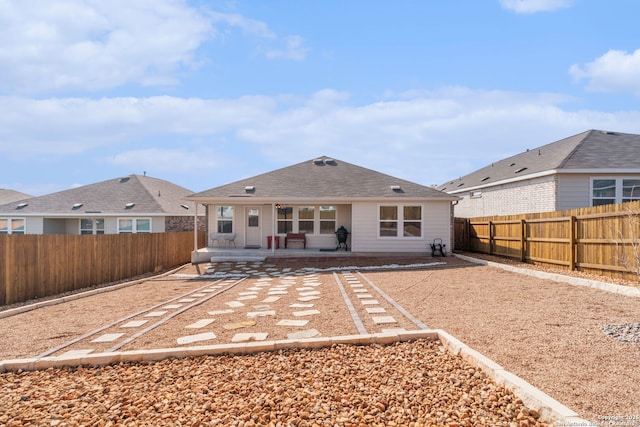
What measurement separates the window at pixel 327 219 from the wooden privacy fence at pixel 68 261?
7.02 meters

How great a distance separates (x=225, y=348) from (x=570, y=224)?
9445 mm

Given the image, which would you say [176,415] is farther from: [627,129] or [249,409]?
[627,129]

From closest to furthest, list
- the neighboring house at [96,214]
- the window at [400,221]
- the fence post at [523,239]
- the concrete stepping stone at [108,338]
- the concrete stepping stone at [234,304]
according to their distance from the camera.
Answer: the concrete stepping stone at [108,338] → the concrete stepping stone at [234,304] → the fence post at [523,239] → the window at [400,221] → the neighboring house at [96,214]

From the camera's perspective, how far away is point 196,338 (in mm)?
4688

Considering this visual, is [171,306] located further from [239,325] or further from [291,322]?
[291,322]

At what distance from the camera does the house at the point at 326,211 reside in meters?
14.8

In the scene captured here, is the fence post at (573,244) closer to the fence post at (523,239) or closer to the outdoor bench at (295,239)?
the fence post at (523,239)

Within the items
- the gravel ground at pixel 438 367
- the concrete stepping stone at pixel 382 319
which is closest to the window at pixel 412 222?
the gravel ground at pixel 438 367

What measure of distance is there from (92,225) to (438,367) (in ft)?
75.3

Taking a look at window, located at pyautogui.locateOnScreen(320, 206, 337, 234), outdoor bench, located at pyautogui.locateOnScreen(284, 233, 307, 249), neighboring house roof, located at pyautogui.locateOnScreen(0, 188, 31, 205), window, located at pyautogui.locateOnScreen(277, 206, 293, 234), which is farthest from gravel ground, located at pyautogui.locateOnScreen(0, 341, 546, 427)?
neighboring house roof, located at pyautogui.locateOnScreen(0, 188, 31, 205)

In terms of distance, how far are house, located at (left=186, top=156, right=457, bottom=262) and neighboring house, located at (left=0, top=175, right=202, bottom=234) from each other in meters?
4.92

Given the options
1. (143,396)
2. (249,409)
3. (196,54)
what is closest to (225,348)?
(143,396)

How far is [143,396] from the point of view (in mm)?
3152

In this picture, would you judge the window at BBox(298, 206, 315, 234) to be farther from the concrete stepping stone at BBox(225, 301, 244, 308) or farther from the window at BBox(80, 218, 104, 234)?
the window at BBox(80, 218, 104, 234)
